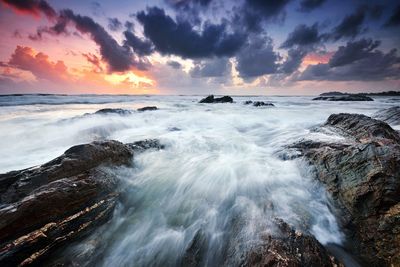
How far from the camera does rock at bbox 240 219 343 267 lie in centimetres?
243

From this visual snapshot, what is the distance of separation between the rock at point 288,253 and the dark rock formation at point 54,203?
91.7 inches

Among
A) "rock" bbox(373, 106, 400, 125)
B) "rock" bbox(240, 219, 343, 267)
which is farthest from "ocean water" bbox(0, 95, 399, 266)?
"rock" bbox(373, 106, 400, 125)

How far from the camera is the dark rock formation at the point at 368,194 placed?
2.64 m

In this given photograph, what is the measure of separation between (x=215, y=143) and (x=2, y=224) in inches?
223

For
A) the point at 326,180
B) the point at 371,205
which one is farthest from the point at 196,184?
the point at 371,205

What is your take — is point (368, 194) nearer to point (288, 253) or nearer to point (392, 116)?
point (288, 253)

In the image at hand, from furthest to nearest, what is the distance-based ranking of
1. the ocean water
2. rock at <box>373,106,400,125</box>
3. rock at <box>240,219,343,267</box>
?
rock at <box>373,106,400,125</box>, the ocean water, rock at <box>240,219,343,267</box>

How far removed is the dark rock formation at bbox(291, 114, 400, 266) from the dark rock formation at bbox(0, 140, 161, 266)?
3.62 m

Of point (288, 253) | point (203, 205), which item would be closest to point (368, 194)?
point (288, 253)

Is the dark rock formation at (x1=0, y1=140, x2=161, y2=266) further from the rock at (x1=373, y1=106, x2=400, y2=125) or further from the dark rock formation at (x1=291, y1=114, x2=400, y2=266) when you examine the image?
the rock at (x1=373, y1=106, x2=400, y2=125)

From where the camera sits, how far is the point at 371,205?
9.83 feet

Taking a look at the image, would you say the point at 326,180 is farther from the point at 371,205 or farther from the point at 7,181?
the point at 7,181

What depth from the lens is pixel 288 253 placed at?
2.53 m

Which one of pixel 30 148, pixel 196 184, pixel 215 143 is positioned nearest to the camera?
pixel 196 184
